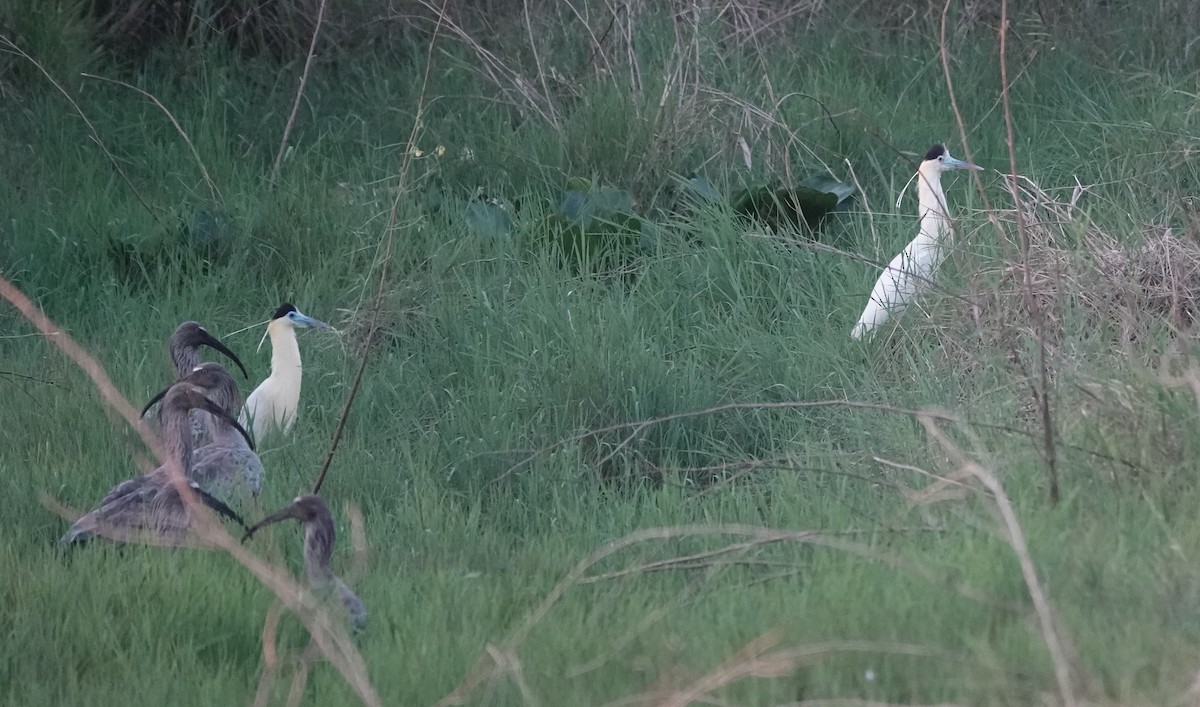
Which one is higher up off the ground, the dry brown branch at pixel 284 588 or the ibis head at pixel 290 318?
the dry brown branch at pixel 284 588

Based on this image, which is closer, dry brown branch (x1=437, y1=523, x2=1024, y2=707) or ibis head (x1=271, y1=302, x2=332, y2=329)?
dry brown branch (x1=437, y1=523, x2=1024, y2=707)

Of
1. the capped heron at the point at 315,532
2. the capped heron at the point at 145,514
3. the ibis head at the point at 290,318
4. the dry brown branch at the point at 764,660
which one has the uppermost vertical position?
the dry brown branch at the point at 764,660

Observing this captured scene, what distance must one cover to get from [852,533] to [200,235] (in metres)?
4.50

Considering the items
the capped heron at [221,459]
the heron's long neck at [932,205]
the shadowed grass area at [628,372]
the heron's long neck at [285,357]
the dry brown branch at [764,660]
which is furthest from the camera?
the heron's long neck at [932,205]

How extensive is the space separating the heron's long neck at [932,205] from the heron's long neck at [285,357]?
2.53 metres

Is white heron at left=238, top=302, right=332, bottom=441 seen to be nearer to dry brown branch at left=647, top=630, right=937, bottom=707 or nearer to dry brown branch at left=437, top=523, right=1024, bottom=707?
dry brown branch at left=437, top=523, right=1024, bottom=707

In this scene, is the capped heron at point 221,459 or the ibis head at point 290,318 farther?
the ibis head at point 290,318

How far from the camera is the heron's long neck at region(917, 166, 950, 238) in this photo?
5.95 meters

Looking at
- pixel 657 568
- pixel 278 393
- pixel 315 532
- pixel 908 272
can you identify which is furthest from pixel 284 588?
pixel 908 272

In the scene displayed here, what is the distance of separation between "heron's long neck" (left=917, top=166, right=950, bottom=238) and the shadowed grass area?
13 cm

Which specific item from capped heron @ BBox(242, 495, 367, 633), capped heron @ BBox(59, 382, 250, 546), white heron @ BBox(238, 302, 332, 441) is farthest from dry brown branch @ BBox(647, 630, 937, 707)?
white heron @ BBox(238, 302, 332, 441)

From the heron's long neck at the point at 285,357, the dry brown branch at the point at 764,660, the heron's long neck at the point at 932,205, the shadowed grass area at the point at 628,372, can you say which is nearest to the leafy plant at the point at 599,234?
the shadowed grass area at the point at 628,372

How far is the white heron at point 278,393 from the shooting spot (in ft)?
18.4

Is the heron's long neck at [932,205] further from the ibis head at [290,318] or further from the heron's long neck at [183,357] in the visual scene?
the heron's long neck at [183,357]
